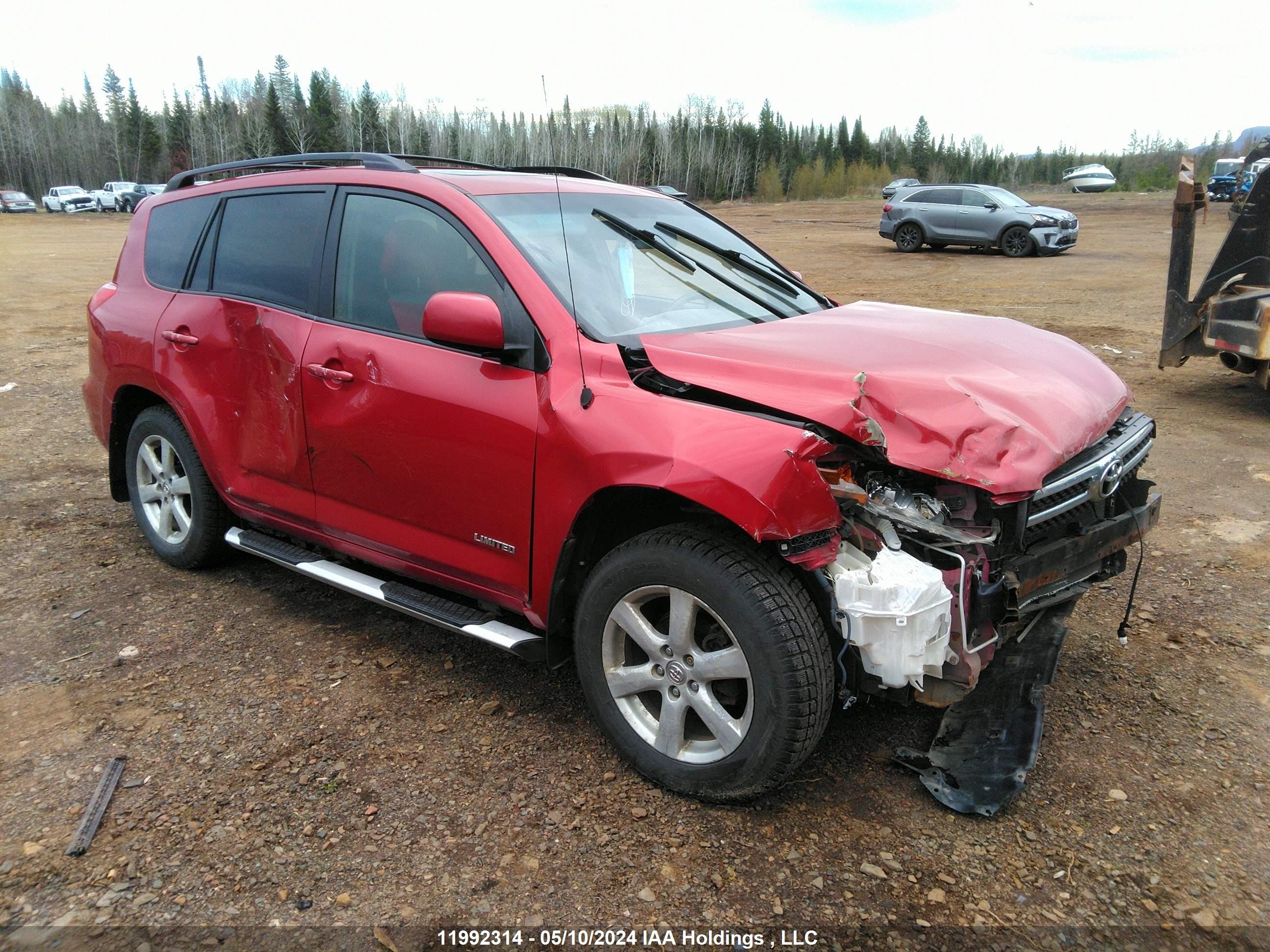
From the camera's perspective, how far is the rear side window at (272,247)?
373 centimetres

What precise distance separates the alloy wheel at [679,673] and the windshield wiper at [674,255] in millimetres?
1313

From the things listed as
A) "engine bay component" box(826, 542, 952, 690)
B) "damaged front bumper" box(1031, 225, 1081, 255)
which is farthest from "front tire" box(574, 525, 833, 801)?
"damaged front bumper" box(1031, 225, 1081, 255)

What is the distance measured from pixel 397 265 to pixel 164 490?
2067 mm

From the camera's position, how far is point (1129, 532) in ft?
10.5

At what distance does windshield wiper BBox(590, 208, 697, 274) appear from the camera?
3.63 meters

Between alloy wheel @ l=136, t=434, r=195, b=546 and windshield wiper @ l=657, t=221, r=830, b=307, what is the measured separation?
A: 8.65 feet

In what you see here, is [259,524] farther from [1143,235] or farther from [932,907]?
[1143,235]

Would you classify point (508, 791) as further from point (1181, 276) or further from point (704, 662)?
point (1181, 276)

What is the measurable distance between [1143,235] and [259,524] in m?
27.3

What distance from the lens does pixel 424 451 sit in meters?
3.25

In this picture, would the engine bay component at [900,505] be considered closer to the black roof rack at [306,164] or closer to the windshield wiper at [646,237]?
the windshield wiper at [646,237]

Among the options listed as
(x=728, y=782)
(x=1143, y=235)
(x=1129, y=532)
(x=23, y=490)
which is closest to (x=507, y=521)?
(x=728, y=782)

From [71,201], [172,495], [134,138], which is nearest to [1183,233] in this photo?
[172,495]

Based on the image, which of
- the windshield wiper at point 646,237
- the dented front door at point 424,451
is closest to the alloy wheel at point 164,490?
the dented front door at point 424,451
